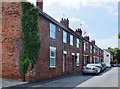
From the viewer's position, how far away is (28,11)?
12.6 metres

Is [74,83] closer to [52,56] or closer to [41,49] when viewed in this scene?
[41,49]

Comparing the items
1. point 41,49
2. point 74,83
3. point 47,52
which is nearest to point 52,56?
point 47,52

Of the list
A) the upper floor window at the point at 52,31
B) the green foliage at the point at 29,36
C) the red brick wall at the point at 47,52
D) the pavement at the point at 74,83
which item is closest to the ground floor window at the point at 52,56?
the red brick wall at the point at 47,52

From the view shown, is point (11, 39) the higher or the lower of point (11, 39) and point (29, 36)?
the lower

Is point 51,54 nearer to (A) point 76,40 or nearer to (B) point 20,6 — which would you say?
(B) point 20,6

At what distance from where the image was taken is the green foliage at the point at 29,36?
40.6 ft

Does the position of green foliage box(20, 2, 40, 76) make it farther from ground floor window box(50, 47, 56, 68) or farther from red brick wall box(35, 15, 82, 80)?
ground floor window box(50, 47, 56, 68)

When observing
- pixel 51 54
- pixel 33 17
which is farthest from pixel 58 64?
pixel 33 17

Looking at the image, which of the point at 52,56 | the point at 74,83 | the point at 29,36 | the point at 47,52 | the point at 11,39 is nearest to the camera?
the point at 74,83

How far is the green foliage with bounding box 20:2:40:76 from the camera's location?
40.6 feet

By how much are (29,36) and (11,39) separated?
169 cm

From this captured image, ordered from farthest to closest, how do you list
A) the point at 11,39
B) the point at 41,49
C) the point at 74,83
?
the point at 41,49 → the point at 11,39 → the point at 74,83

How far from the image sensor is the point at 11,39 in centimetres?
1317

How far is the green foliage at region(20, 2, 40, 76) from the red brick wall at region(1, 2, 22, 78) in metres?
0.61
